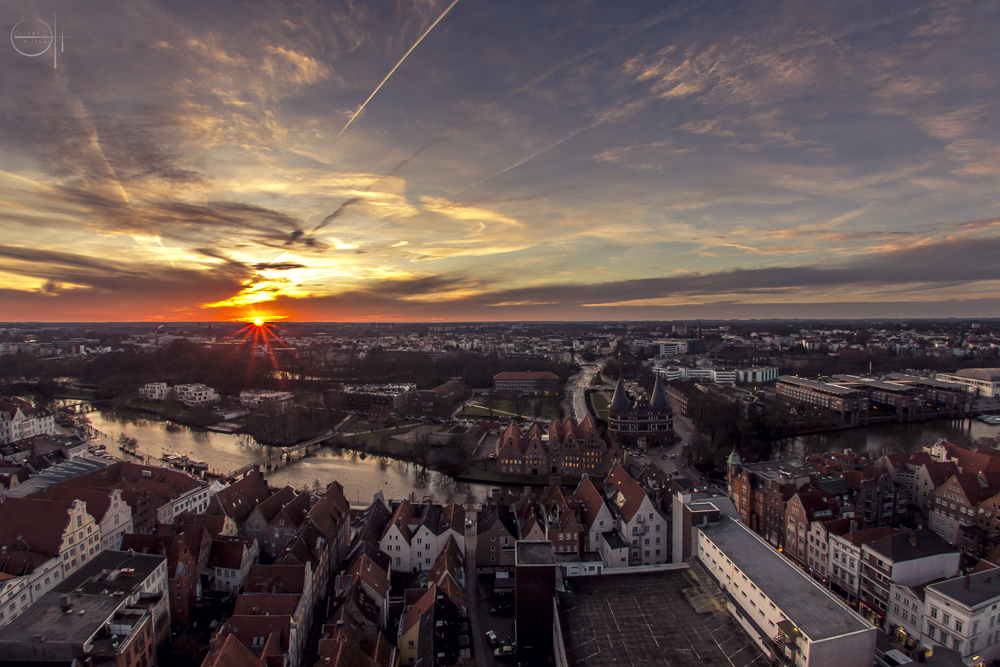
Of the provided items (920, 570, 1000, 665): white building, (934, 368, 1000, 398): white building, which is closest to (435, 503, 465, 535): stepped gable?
(920, 570, 1000, 665): white building

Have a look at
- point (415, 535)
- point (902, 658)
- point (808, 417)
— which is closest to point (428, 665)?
point (415, 535)

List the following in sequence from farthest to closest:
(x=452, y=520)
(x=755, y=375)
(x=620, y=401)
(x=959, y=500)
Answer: (x=755, y=375) → (x=620, y=401) → (x=959, y=500) → (x=452, y=520)

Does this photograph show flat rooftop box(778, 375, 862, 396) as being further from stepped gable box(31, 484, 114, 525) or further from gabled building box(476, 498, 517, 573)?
stepped gable box(31, 484, 114, 525)

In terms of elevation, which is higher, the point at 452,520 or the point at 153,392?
the point at 452,520

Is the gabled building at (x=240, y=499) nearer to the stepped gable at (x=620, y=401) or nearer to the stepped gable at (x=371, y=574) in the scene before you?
the stepped gable at (x=371, y=574)

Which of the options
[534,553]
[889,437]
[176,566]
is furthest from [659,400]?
[176,566]

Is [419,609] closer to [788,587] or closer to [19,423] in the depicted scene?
[788,587]
